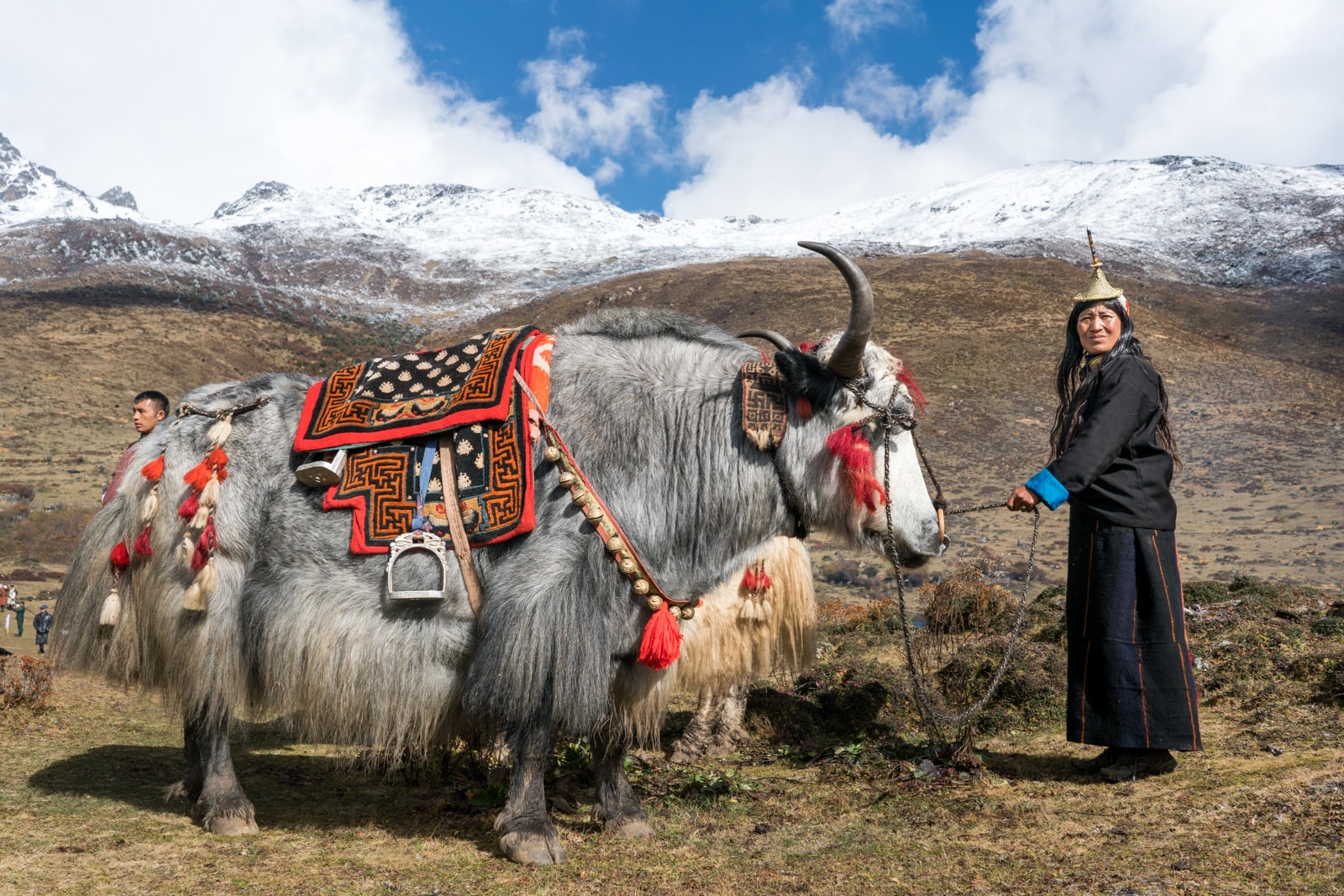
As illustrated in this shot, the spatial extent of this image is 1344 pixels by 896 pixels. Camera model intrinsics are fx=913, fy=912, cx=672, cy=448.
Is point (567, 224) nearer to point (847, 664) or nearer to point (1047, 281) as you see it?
point (1047, 281)

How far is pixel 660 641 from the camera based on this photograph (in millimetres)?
3430

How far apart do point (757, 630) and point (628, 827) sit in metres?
1.27

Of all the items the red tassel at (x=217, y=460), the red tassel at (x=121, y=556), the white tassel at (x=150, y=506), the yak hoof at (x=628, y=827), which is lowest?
the yak hoof at (x=628, y=827)

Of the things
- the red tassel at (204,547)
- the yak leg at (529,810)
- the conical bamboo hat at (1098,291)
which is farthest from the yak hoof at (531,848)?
the conical bamboo hat at (1098,291)

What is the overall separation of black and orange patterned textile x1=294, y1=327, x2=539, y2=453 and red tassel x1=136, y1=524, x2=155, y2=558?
775mm

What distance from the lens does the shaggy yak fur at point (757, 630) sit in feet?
14.6

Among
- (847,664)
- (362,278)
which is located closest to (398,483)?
(847,664)

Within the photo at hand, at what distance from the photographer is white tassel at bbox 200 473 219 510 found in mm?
3729

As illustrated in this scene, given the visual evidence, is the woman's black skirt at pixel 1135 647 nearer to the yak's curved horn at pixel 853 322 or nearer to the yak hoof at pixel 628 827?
the yak's curved horn at pixel 853 322

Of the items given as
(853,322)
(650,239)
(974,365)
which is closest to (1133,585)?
(853,322)

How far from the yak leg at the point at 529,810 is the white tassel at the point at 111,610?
1.88 meters

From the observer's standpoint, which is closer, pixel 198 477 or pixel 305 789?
pixel 198 477

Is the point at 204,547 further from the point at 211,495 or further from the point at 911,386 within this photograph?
the point at 911,386

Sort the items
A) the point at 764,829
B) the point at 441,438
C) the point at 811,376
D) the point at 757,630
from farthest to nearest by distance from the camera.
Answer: the point at 757,630, the point at 764,829, the point at 441,438, the point at 811,376
